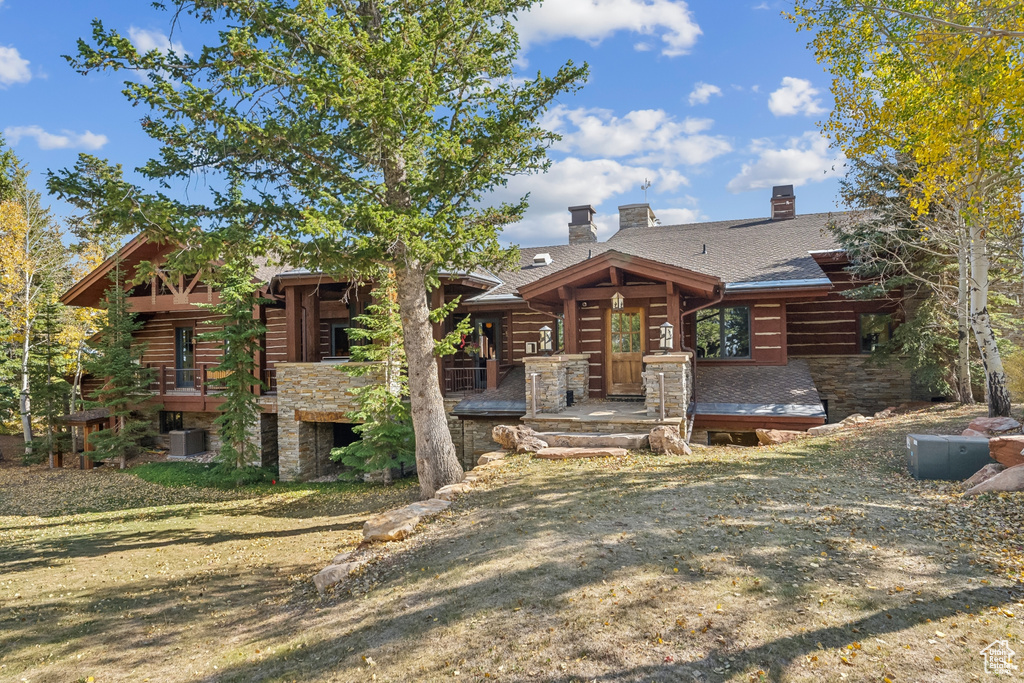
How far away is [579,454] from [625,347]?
202 inches

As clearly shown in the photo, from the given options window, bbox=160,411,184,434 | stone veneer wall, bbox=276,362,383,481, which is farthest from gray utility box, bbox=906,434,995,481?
window, bbox=160,411,184,434

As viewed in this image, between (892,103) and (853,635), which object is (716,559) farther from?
(892,103)

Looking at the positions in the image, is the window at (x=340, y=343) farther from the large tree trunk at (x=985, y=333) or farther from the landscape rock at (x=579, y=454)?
the large tree trunk at (x=985, y=333)

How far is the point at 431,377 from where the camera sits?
9633mm

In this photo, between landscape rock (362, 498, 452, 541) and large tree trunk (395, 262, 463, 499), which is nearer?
landscape rock (362, 498, 452, 541)

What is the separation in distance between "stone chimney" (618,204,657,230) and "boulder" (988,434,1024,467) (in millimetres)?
14499

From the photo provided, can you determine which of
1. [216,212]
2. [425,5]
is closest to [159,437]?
[216,212]

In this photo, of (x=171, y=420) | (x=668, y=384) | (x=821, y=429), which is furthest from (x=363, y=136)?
(x=171, y=420)

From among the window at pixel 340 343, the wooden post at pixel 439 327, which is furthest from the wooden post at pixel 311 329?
the wooden post at pixel 439 327

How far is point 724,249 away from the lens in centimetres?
1600

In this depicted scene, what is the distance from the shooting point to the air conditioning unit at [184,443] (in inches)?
696

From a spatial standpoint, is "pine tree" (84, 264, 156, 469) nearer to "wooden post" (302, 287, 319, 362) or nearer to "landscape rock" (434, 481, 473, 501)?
"wooden post" (302, 287, 319, 362)

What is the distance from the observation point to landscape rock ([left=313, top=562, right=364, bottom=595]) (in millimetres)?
6328

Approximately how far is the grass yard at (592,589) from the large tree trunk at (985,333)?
9.14 ft
